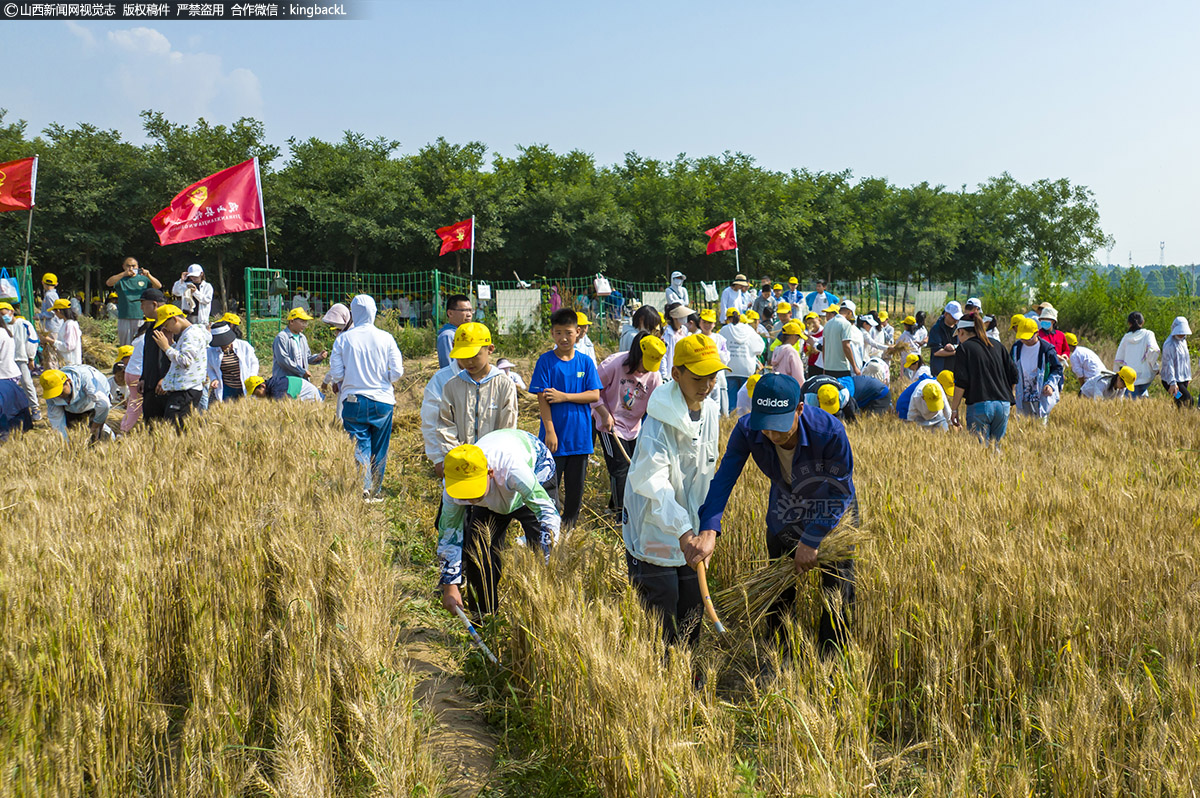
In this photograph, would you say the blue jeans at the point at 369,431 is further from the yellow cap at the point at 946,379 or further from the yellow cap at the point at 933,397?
the yellow cap at the point at 946,379

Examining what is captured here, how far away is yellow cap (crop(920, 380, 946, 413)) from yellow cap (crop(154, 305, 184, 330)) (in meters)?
6.64

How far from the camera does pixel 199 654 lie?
2.74 metres

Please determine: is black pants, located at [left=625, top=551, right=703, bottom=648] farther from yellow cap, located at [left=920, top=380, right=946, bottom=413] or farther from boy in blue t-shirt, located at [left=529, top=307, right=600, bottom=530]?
yellow cap, located at [left=920, top=380, right=946, bottom=413]

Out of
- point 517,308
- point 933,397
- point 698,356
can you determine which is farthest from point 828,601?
point 517,308

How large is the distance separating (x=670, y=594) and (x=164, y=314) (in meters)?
5.60

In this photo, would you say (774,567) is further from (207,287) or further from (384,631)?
(207,287)

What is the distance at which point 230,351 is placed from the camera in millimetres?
9086

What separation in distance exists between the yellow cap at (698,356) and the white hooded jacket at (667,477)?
151mm

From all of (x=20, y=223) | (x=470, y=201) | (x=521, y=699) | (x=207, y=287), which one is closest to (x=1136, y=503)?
(x=521, y=699)

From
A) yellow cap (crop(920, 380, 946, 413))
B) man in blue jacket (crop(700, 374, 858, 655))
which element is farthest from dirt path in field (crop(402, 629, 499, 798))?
yellow cap (crop(920, 380, 946, 413))

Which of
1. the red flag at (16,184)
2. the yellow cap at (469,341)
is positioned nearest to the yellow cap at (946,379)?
the yellow cap at (469,341)

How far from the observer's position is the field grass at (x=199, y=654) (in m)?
2.30

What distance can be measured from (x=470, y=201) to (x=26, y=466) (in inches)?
979

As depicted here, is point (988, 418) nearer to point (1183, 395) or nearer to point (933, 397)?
point (933, 397)
